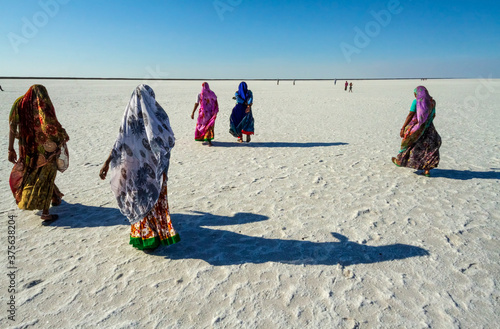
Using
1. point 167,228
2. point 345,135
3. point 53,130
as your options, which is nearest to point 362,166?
point 345,135

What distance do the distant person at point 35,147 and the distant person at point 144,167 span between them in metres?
1.23

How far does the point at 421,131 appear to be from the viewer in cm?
562

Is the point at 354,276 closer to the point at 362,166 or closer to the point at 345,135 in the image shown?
the point at 362,166

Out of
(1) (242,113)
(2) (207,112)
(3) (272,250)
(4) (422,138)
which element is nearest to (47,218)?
(3) (272,250)

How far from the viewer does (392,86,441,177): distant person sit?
552 cm

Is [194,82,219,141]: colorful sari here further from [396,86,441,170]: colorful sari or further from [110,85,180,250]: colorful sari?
[110,85,180,250]: colorful sari

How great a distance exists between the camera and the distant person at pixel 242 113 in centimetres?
824

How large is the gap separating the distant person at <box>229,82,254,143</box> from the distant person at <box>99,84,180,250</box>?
5364mm

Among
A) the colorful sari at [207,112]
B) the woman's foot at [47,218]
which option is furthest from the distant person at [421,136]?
the woman's foot at [47,218]

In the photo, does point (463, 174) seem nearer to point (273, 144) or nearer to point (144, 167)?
point (273, 144)

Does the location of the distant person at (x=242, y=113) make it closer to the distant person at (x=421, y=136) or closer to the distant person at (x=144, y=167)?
the distant person at (x=421, y=136)

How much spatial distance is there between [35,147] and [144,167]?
1.80m

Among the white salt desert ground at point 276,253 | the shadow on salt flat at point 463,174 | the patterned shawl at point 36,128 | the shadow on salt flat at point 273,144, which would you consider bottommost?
the white salt desert ground at point 276,253

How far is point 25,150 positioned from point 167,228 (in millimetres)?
2177
